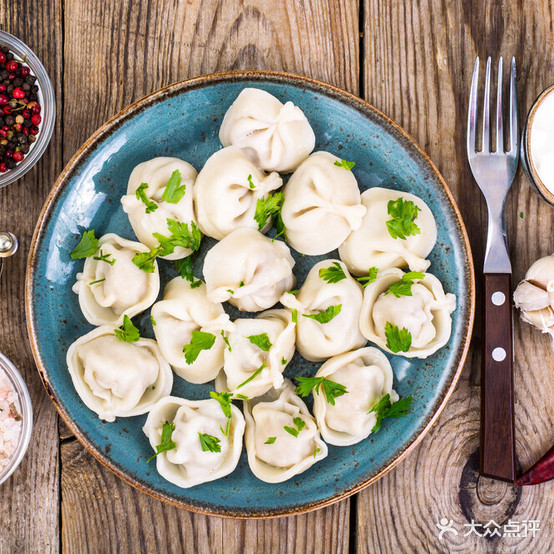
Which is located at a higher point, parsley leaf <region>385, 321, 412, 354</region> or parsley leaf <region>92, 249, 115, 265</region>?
parsley leaf <region>92, 249, 115, 265</region>

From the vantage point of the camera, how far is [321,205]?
5.55 feet

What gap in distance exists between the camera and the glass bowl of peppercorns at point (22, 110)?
1797 millimetres

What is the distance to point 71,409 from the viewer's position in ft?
5.67

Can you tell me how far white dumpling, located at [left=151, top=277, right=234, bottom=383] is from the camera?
1.73 metres

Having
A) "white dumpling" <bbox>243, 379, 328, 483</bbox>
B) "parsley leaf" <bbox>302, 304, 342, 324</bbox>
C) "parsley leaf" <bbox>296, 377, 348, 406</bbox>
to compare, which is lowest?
"white dumpling" <bbox>243, 379, 328, 483</bbox>

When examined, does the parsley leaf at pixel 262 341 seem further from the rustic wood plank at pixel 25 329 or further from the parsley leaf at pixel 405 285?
the rustic wood plank at pixel 25 329

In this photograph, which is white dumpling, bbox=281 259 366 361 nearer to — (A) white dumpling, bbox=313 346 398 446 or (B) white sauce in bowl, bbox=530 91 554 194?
(A) white dumpling, bbox=313 346 398 446

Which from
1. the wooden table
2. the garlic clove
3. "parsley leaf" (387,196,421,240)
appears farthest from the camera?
the wooden table

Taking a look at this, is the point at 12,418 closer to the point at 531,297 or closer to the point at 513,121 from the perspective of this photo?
the point at 531,297

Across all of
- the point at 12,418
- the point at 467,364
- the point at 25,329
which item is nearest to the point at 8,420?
the point at 12,418

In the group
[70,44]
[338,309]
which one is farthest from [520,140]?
[70,44]

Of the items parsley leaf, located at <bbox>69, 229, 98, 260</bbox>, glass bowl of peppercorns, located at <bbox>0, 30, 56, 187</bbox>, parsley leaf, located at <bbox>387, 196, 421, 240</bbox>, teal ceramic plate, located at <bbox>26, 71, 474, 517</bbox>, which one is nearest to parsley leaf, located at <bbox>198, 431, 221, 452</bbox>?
teal ceramic plate, located at <bbox>26, 71, 474, 517</bbox>

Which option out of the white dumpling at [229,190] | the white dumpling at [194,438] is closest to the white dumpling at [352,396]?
the white dumpling at [194,438]

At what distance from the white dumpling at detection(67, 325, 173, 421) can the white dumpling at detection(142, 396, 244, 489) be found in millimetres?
66
